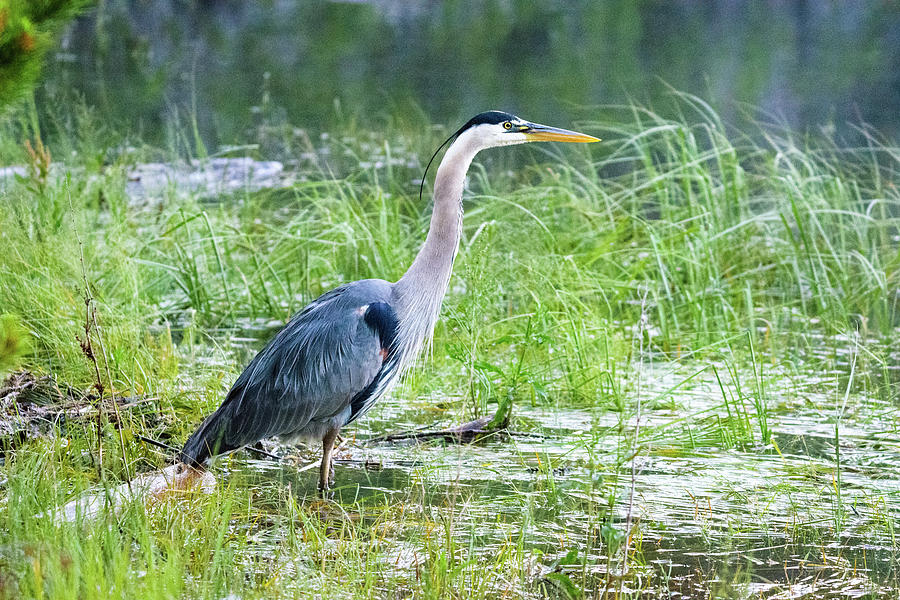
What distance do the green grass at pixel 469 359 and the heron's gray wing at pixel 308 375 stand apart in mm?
236

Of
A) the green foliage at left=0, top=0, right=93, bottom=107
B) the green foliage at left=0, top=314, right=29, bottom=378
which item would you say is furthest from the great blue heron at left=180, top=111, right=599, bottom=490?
the green foliage at left=0, top=0, right=93, bottom=107

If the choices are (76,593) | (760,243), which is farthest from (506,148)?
(76,593)

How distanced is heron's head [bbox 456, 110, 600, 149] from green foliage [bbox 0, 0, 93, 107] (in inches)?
76.9

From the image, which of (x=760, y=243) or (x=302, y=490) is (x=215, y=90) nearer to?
(x=760, y=243)

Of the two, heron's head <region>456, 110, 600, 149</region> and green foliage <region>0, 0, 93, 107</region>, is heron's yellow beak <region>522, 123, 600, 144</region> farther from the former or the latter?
green foliage <region>0, 0, 93, 107</region>

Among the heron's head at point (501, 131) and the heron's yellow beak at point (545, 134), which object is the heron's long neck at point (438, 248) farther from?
the heron's yellow beak at point (545, 134)

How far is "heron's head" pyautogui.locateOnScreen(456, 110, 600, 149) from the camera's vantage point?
439cm

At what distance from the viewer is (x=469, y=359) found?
499 cm

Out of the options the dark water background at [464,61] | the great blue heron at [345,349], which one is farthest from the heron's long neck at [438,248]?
the dark water background at [464,61]

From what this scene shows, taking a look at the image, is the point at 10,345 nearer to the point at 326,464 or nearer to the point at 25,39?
the point at 25,39

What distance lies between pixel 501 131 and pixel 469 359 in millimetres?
1082

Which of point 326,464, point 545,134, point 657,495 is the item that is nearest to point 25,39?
point 326,464

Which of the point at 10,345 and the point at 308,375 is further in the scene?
the point at 308,375

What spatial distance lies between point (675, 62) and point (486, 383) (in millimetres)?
13868
